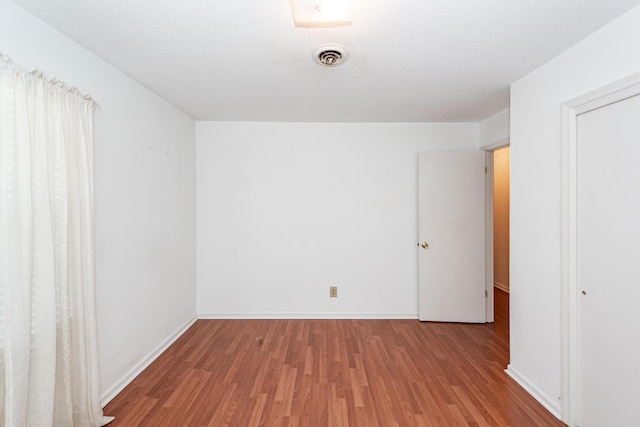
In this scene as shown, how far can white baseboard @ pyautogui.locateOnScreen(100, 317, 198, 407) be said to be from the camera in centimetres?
207

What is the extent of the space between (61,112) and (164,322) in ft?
6.73

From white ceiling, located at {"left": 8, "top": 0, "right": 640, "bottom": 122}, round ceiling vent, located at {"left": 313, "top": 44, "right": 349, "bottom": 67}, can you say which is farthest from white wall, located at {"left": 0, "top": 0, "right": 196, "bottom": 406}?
round ceiling vent, located at {"left": 313, "top": 44, "right": 349, "bottom": 67}

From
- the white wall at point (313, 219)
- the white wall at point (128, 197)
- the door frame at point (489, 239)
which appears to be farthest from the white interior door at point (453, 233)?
the white wall at point (128, 197)

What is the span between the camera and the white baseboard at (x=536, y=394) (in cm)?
196

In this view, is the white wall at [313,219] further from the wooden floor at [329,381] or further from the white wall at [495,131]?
the wooden floor at [329,381]

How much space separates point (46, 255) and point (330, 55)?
6.49ft

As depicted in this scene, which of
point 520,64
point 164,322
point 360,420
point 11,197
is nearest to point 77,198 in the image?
point 11,197

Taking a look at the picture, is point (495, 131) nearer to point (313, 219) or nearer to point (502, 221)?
point (502, 221)

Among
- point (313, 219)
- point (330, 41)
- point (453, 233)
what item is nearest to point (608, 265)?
point (453, 233)

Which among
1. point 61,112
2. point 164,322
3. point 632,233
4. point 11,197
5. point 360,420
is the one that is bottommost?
point 360,420

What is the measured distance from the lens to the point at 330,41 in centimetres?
176

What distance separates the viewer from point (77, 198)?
1.73m

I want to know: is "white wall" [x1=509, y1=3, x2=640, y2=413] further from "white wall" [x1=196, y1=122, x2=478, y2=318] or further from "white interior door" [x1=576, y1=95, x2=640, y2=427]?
"white wall" [x1=196, y1=122, x2=478, y2=318]

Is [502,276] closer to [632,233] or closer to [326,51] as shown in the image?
[632,233]
